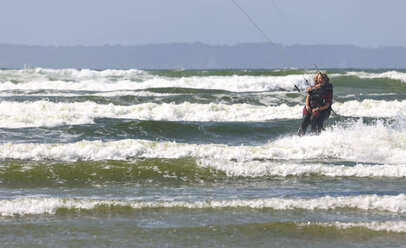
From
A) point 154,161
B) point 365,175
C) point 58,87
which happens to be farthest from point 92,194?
point 58,87

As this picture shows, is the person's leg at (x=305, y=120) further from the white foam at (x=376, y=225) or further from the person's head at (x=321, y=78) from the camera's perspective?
the white foam at (x=376, y=225)

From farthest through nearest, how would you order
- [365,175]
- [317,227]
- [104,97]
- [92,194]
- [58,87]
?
[58,87]
[104,97]
[365,175]
[92,194]
[317,227]

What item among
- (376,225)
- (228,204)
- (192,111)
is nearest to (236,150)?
(228,204)

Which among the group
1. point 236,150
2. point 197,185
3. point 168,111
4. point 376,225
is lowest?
point 376,225

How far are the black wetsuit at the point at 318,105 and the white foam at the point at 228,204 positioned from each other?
5.38 metres

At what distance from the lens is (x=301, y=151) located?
14.1 metres

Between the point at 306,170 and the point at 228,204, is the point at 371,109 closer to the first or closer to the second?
the point at 306,170

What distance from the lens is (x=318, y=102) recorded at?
14.5 metres

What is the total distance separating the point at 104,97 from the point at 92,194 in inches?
726

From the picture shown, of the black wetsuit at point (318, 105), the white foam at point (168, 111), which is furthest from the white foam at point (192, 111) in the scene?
the black wetsuit at point (318, 105)

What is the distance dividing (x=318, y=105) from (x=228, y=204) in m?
6.18

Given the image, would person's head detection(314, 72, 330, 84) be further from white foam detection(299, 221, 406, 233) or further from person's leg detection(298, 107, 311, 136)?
white foam detection(299, 221, 406, 233)

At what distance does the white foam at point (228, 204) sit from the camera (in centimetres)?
884

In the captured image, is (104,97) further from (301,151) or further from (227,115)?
(301,151)
